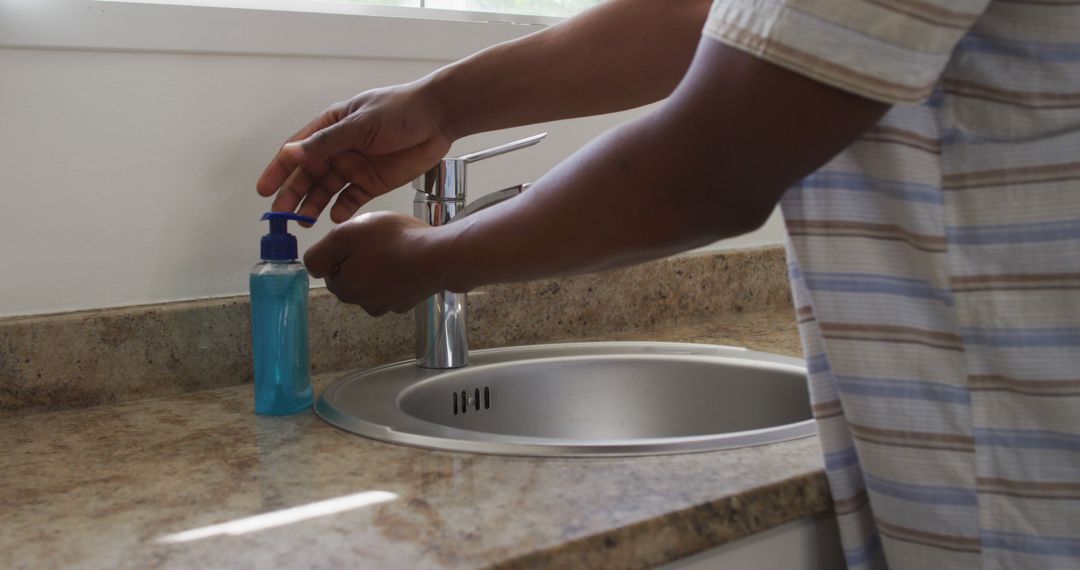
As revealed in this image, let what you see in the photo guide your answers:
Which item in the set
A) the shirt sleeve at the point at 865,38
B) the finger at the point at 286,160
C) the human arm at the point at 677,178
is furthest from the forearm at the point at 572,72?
the shirt sleeve at the point at 865,38

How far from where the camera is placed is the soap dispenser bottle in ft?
3.12

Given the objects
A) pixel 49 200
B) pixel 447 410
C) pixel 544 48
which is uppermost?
pixel 544 48

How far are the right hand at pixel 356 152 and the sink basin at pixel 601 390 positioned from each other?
208 mm

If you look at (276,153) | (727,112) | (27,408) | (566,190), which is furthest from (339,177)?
(727,112)

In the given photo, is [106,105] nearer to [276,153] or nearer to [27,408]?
[276,153]

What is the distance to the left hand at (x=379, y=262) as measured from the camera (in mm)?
806

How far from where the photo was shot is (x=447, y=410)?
1.17m

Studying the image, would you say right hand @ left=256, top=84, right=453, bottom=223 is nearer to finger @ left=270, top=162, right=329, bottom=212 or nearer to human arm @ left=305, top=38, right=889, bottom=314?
finger @ left=270, top=162, right=329, bottom=212

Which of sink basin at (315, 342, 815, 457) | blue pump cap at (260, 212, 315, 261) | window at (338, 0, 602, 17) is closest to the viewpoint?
blue pump cap at (260, 212, 315, 261)

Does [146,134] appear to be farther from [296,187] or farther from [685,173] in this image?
[685,173]

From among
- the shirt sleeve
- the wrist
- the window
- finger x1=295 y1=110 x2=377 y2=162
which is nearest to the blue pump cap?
finger x1=295 y1=110 x2=377 y2=162

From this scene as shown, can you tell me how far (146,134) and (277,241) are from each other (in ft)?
0.81

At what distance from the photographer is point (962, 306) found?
27.2 inches

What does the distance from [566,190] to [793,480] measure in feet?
0.96
